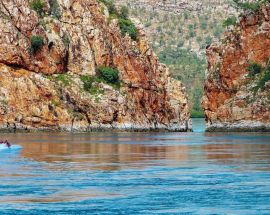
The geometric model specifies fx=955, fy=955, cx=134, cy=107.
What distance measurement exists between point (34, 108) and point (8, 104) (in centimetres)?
544

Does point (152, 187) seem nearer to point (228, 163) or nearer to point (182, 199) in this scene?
point (182, 199)

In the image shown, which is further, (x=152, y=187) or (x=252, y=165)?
(x=252, y=165)

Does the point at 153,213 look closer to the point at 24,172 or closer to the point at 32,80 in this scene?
the point at 24,172

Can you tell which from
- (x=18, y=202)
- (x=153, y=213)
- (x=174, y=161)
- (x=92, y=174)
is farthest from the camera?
(x=174, y=161)

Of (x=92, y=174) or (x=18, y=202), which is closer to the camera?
(x=18, y=202)

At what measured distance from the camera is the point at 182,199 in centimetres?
4747

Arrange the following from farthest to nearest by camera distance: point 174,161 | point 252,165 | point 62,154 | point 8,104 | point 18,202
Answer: point 8,104 → point 62,154 → point 174,161 → point 252,165 → point 18,202

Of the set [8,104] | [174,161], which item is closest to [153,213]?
[174,161]

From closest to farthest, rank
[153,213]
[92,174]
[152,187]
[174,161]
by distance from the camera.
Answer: [153,213] → [152,187] → [92,174] → [174,161]

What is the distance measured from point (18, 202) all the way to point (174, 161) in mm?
34387

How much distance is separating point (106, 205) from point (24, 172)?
811 inches

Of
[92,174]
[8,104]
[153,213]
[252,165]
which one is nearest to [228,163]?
[252,165]

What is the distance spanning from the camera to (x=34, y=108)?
19412 centimetres

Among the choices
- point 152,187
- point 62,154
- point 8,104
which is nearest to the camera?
point 152,187
